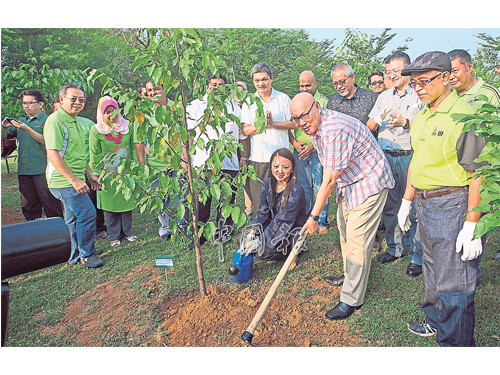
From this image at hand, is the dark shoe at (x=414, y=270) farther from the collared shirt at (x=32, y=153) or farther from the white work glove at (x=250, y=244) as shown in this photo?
the collared shirt at (x=32, y=153)

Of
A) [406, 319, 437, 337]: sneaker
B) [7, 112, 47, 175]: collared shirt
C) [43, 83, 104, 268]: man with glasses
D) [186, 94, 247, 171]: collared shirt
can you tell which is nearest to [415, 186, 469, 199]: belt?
[406, 319, 437, 337]: sneaker

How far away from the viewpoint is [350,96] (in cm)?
428

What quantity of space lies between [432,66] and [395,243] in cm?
237

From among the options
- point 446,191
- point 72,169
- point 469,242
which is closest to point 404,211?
point 446,191

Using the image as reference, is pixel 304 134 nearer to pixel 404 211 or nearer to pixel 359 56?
pixel 404 211

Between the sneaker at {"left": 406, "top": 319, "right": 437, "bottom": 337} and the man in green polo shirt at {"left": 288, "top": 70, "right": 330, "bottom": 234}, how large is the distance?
199cm

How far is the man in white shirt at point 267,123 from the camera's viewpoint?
413 centimetres

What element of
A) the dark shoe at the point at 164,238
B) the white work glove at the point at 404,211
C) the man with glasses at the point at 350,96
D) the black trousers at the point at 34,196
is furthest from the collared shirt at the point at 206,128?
the black trousers at the point at 34,196

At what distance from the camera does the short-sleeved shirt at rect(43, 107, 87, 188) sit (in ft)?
12.0

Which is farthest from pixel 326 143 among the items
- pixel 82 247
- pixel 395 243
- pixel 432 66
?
pixel 82 247

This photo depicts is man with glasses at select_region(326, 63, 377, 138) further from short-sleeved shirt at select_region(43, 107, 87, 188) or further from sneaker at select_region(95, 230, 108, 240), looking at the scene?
sneaker at select_region(95, 230, 108, 240)

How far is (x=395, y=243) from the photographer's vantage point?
3908 millimetres

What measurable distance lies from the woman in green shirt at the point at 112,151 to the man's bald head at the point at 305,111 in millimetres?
2380

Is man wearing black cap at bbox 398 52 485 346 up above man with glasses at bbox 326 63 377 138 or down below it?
below
